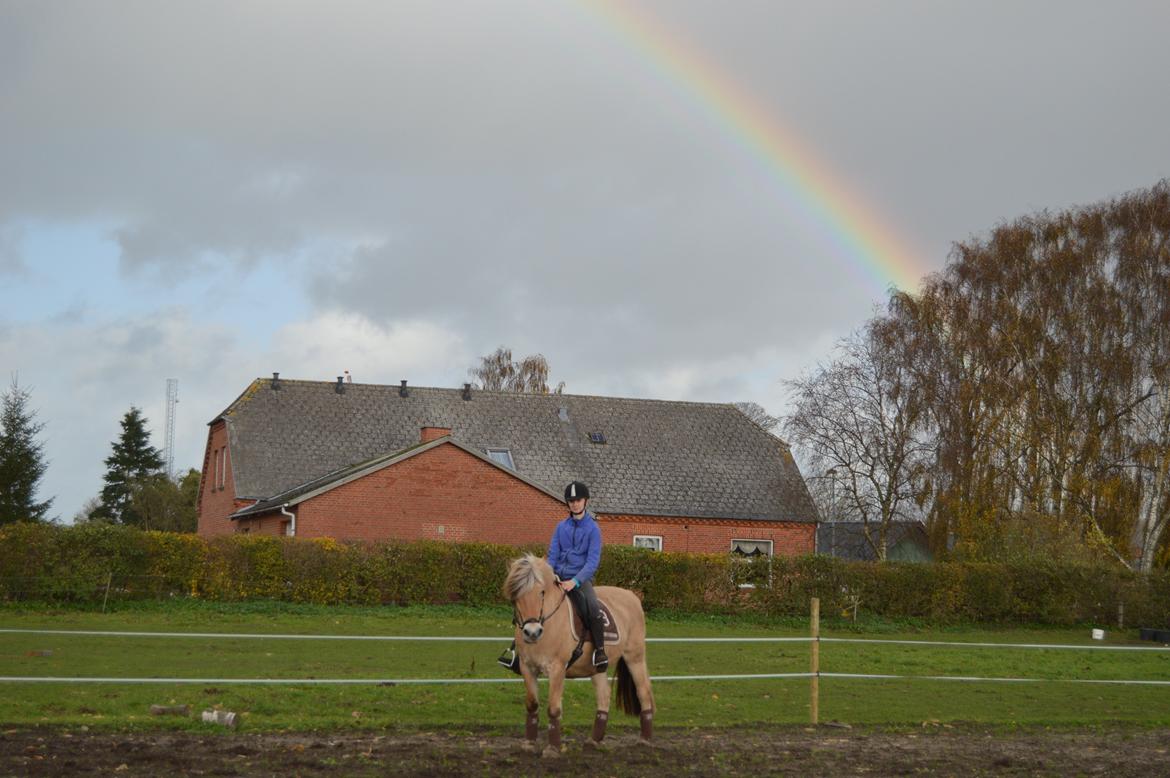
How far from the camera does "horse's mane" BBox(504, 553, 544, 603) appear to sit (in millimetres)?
10953

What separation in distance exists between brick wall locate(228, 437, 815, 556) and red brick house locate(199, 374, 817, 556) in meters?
0.04

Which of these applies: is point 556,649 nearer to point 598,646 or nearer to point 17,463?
point 598,646

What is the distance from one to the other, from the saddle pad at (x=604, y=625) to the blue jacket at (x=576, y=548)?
326 millimetres

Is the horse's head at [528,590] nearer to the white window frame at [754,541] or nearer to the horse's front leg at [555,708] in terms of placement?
the horse's front leg at [555,708]

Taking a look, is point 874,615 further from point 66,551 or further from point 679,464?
point 66,551

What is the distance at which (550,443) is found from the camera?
45.2m

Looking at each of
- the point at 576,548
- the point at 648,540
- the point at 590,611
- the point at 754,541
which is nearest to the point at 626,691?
the point at 590,611

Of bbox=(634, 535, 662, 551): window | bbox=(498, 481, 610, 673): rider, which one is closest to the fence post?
bbox=(498, 481, 610, 673): rider

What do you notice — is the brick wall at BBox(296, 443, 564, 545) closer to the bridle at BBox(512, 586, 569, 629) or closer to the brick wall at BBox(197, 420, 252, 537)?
the brick wall at BBox(197, 420, 252, 537)

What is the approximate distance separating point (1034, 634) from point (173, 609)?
22.5 metres

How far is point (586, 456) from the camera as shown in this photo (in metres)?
44.8

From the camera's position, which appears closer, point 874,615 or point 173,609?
point 173,609

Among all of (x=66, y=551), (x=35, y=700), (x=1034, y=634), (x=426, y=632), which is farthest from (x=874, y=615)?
(x=35, y=700)

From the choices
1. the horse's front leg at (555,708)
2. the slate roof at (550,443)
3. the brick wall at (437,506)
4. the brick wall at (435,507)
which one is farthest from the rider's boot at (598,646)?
the slate roof at (550,443)
